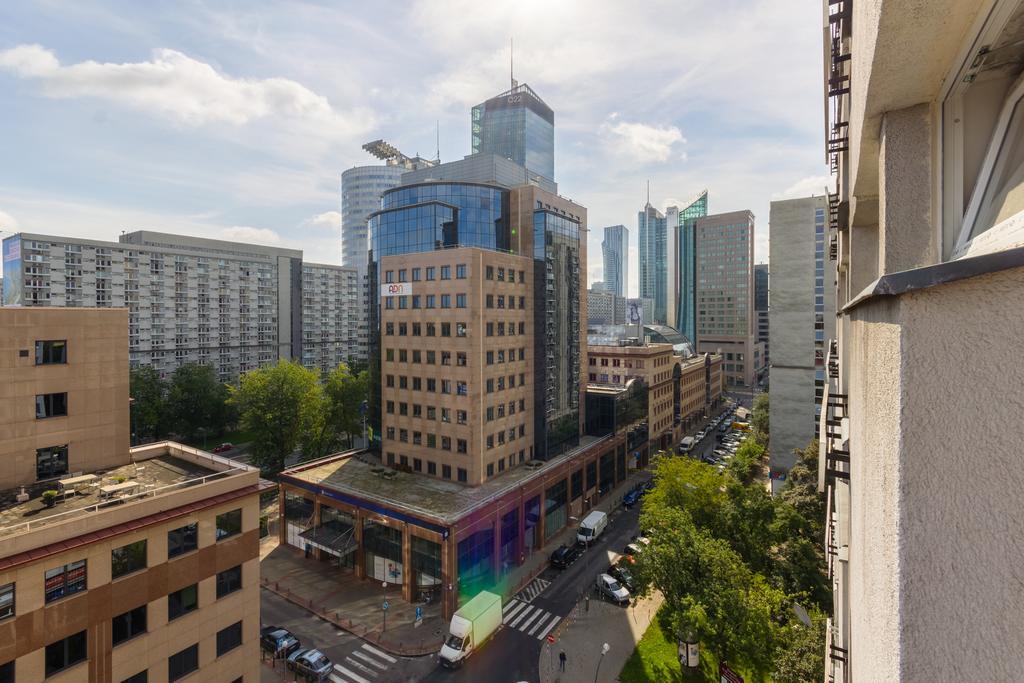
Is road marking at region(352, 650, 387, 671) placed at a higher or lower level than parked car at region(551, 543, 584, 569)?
lower

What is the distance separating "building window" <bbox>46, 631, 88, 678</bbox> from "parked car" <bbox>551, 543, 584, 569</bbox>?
1212 inches

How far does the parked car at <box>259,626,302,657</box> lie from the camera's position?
2939 centimetres

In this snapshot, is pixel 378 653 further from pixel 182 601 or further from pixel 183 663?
pixel 182 601

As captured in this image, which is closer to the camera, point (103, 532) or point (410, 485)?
point (103, 532)

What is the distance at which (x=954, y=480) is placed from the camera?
2.08 metres

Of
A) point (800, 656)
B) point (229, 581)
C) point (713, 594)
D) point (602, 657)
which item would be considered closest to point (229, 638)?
point (229, 581)

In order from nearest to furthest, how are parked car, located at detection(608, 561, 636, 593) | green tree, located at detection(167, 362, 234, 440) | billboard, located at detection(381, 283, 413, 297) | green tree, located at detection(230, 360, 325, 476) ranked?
parked car, located at detection(608, 561, 636, 593)
billboard, located at detection(381, 283, 413, 297)
green tree, located at detection(230, 360, 325, 476)
green tree, located at detection(167, 362, 234, 440)

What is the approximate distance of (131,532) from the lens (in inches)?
746

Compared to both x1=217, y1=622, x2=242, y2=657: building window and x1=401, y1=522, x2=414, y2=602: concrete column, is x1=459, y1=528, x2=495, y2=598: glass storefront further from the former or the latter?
x1=217, y1=622, x2=242, y2=657: building window

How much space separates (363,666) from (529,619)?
11.1m

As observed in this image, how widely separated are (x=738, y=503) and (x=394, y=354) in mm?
30544

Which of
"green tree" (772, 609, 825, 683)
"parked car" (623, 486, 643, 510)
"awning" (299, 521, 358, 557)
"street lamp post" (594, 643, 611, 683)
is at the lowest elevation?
"street lamp post" (594, 643, 611, 683)

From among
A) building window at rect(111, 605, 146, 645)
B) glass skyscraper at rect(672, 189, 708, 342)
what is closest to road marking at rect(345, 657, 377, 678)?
building window at rect(111, 605, 146, 645)

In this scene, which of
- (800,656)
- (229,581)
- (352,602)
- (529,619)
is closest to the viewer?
(800,656)
